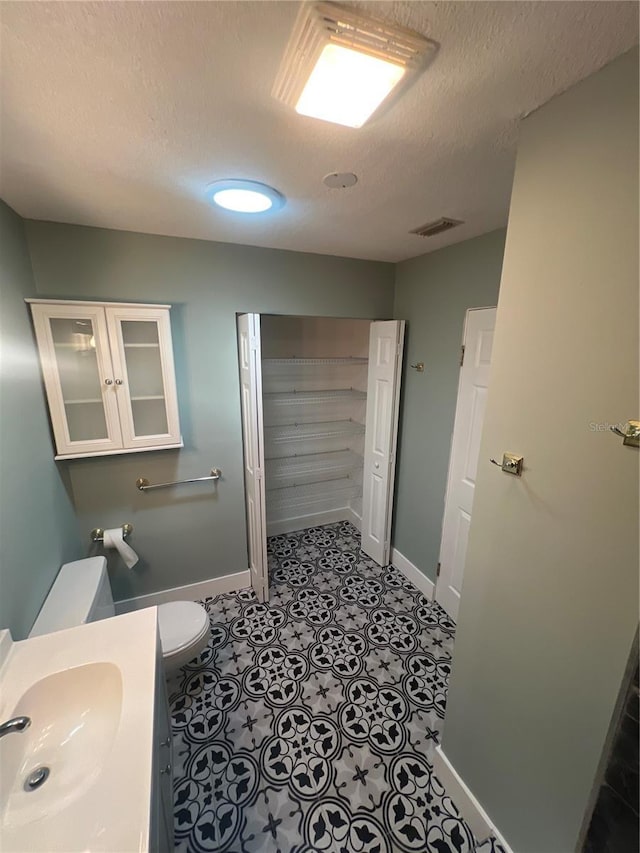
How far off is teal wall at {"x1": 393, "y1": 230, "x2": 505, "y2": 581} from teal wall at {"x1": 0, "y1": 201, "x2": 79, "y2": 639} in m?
2.22

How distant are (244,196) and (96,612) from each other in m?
1.99

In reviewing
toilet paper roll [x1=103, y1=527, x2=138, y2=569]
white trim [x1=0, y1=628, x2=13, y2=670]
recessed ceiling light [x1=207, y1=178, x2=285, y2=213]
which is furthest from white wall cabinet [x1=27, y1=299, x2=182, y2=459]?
white trim [x1=0, y1=628, x2=13, y2=670]

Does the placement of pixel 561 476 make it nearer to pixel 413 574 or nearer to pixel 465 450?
pixel 465 450

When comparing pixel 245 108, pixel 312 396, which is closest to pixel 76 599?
pixel 245 108

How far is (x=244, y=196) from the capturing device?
1.36 m

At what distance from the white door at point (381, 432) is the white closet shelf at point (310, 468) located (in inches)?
23.3

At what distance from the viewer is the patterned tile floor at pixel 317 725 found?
1.29m

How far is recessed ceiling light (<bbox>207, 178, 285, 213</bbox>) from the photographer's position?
4.20ft

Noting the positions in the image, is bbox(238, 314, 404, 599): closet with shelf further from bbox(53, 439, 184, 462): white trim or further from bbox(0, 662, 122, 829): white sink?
bbox(0, 662, 122, 829): white sink

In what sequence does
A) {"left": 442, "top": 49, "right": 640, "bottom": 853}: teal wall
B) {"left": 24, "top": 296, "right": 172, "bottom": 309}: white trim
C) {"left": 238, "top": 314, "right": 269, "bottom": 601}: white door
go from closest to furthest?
{"left": 442, "top": 49, "right": 640, "bottom": 853}: teal wall < {"left": 24, "top": 296, "right": 172, "bottom": 309}: white trim < {"left": 238, "top": 314, "right": 269, "bottom": 601}: white door

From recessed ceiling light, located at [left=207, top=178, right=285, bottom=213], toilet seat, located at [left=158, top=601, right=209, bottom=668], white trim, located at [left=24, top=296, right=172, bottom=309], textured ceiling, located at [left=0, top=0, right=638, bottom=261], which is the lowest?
toilet seat, located at [left=158, top=601, right=209, bottom=668]

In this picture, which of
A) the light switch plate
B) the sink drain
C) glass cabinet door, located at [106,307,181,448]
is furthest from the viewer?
glass cabinet door, located at [106,307,181,448]

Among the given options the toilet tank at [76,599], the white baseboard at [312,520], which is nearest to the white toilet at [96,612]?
the toilet tank at [76,599]

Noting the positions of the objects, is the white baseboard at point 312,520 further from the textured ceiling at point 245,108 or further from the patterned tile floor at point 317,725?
the textured ceiling at point 245,108
